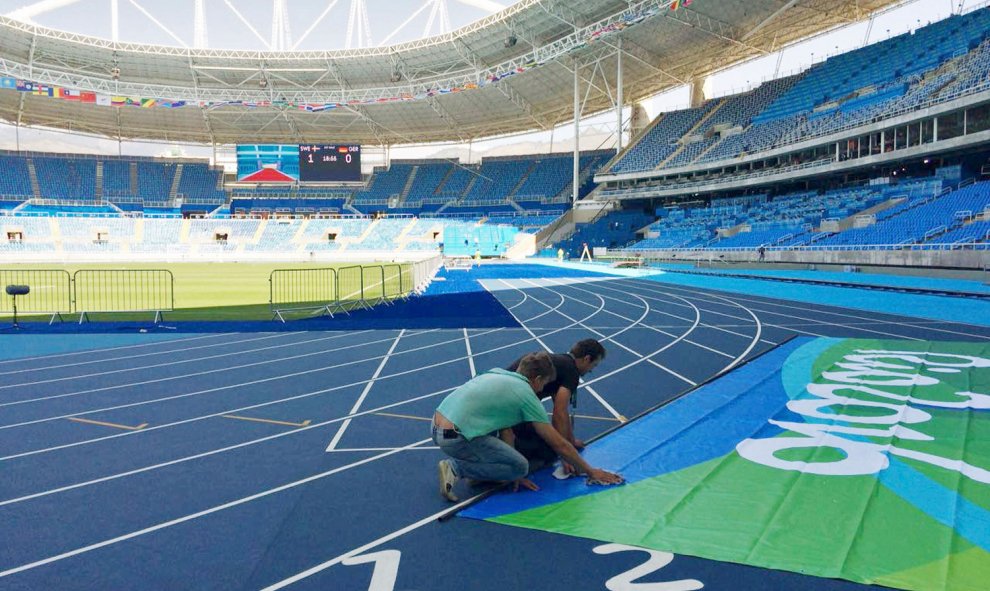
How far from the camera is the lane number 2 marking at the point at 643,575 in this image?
2.65m

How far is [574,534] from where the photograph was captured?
3.17 metres

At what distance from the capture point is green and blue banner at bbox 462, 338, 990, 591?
2904 mm

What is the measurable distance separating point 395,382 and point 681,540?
14.8 feet

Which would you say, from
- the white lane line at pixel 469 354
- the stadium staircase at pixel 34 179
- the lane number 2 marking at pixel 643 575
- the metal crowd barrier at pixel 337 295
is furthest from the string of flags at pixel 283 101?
the lane number 2 marking at pixel 643 575

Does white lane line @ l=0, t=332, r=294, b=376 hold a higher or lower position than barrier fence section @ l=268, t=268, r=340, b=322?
lower

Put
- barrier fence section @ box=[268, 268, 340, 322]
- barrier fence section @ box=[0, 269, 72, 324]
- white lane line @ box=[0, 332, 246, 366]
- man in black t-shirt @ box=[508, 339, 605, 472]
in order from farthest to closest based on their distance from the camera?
barrier fence section @ box=[268, 268, 340, 322], barrier fence section @ box=[0, 269, 72, 324], white lane line @ box=[0, 332, 246, 366], man in black t-shirt @ box=[508, 339, 605, 472]

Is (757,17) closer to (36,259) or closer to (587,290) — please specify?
(587,290)

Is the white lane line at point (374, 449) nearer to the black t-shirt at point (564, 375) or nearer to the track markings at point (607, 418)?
the black t-shirt at point (564, 375)

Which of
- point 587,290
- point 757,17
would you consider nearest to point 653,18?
point 757,17

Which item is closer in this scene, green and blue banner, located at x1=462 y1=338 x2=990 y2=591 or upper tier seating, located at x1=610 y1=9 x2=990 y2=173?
green and blue banner, located at x1=462 y1=338 x2=990 y2=591

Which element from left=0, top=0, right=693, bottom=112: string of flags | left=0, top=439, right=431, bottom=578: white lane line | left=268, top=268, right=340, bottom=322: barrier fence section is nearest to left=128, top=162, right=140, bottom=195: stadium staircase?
left=0, top=0, right=693, bottom=112: string of flags

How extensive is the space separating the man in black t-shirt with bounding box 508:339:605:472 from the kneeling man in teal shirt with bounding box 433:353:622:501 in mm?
331

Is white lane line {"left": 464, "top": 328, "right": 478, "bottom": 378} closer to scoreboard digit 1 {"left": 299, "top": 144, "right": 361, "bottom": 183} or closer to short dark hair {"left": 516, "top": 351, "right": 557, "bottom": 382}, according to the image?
short dark hair {"left": 516, "top": 351, "right": 557, "bottom": 382}

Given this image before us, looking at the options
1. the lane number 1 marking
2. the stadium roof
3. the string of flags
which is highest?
the stadium roof
